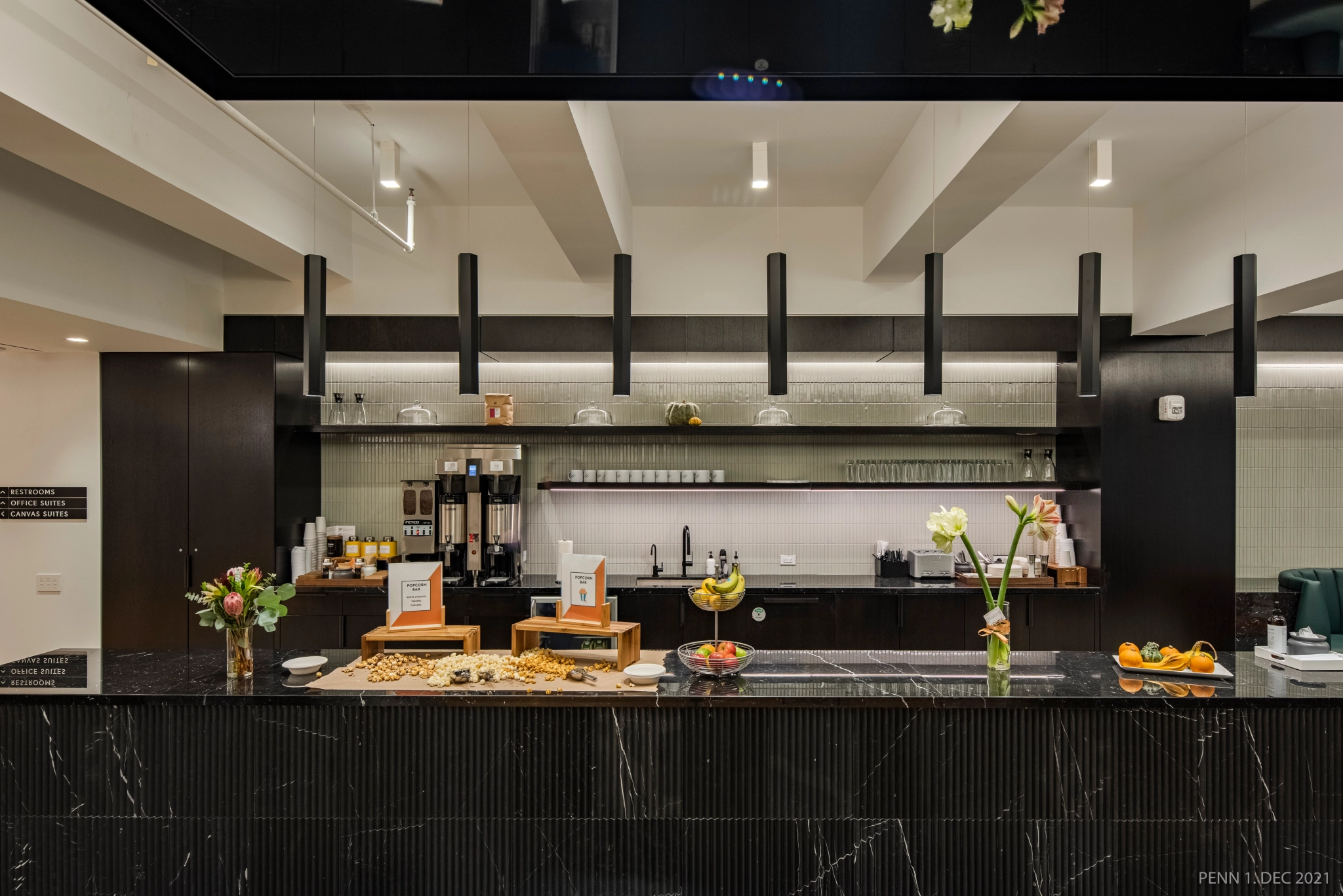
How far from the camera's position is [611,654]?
293 cm

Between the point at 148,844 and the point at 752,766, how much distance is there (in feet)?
7.09

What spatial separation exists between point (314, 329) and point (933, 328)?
2.74 m

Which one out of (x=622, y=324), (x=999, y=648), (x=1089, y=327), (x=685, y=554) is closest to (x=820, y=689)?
(x=999, y=648)

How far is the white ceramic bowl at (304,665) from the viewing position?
2.75 m

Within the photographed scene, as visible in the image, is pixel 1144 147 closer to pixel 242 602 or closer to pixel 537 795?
pixel 537 795

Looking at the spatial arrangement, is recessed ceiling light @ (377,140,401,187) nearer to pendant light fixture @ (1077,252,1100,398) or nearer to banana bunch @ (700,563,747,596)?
banana bunch @ (700,563,747,596)

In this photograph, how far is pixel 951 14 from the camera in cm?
92

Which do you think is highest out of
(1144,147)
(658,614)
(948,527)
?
(1144,147)

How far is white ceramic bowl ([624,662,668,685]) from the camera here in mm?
2602

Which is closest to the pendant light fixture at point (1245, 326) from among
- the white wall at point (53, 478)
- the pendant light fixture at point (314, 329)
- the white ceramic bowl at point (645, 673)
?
the white ceramic bowl at point (645, 673)

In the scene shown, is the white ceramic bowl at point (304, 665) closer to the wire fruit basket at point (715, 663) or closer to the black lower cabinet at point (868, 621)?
the wire fruit basket at point (715, 663)

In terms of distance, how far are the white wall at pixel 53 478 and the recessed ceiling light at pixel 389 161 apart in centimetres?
248

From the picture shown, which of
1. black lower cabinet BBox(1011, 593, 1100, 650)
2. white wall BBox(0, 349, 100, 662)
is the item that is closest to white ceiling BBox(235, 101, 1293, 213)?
white wall BBox(0, 349, 100, 662)

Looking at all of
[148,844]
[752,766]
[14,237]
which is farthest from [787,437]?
[14,237]
